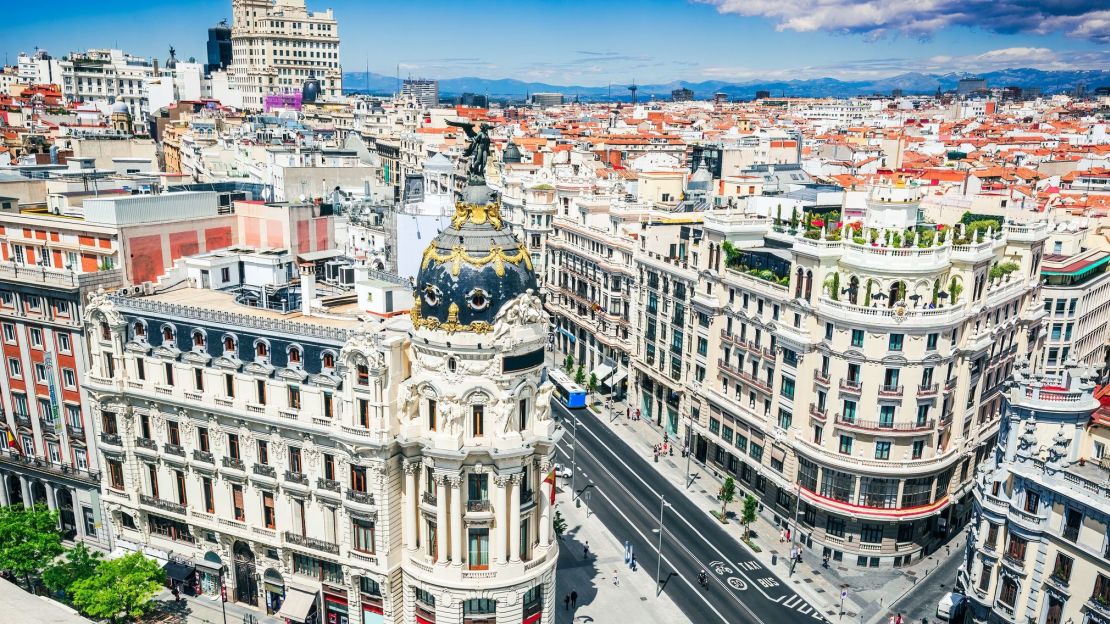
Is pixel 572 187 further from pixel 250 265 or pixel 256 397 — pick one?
pixel 256 397

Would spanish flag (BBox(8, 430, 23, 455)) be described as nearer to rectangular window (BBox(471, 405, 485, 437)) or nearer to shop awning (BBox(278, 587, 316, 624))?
shop awning (BBox(278, 587, 316, 624))

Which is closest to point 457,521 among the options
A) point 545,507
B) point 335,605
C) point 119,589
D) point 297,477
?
point 545,507

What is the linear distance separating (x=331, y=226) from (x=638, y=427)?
45840 millimetres

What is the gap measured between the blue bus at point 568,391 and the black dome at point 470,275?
55.4 metres

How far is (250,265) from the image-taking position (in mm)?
82500

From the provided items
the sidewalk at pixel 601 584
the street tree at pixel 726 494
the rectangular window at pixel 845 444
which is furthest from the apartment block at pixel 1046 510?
the street tree at pixel 726 494

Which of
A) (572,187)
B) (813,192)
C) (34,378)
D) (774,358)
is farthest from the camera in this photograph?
(572,187)

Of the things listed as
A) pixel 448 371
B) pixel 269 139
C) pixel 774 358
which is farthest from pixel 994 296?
pixel 269 139

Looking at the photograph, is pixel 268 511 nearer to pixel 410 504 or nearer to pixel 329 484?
pixel 329 484

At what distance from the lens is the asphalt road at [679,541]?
244 feet

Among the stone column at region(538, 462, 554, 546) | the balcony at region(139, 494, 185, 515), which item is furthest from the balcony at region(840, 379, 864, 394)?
the balcony at region(139, 494, 185, 515)

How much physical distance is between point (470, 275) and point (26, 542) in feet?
140

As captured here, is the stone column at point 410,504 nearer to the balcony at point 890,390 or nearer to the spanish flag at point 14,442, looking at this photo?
the balcony at point 890,390

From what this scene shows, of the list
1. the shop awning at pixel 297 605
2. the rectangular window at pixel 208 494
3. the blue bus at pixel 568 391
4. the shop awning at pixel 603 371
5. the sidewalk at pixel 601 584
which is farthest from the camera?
the shop awning at pixel 603 371
